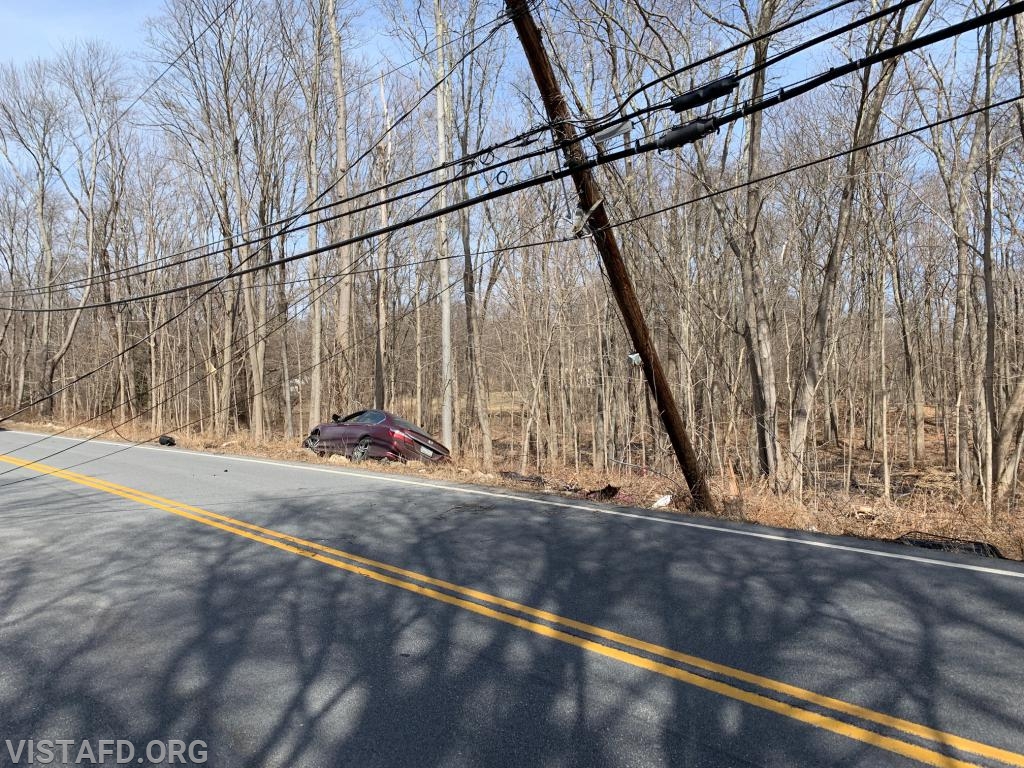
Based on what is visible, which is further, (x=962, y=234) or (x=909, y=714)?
(x=962, y=234)

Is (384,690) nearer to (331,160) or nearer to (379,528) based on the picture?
(379,528)

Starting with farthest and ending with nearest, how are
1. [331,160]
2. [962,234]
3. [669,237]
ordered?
1. [331,160]
2. [669,237]
3. [962,234]

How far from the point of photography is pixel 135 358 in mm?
40719

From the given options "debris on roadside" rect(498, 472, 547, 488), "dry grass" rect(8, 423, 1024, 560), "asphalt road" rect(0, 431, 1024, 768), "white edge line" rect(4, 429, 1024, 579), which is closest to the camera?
"asphalt road" rect(0, 431, 1024, 768)

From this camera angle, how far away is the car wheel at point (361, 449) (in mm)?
15070

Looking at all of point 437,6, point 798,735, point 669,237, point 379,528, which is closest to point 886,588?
point 798,735

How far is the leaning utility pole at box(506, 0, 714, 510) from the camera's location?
7344mm

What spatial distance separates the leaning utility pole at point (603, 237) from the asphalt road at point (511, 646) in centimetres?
179

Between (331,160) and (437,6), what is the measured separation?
24.8ft

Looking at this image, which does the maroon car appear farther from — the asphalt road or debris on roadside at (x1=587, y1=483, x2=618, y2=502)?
the asphalt road

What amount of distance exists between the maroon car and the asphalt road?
765 cm

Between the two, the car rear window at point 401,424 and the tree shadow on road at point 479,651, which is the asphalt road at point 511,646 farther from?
the car rear window at point 401,424

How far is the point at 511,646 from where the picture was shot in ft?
13.3

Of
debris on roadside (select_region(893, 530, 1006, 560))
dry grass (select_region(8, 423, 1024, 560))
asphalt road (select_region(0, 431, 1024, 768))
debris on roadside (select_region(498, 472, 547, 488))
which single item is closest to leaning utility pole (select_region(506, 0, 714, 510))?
dry grass (select_region(8, 423, 1024, 560))
